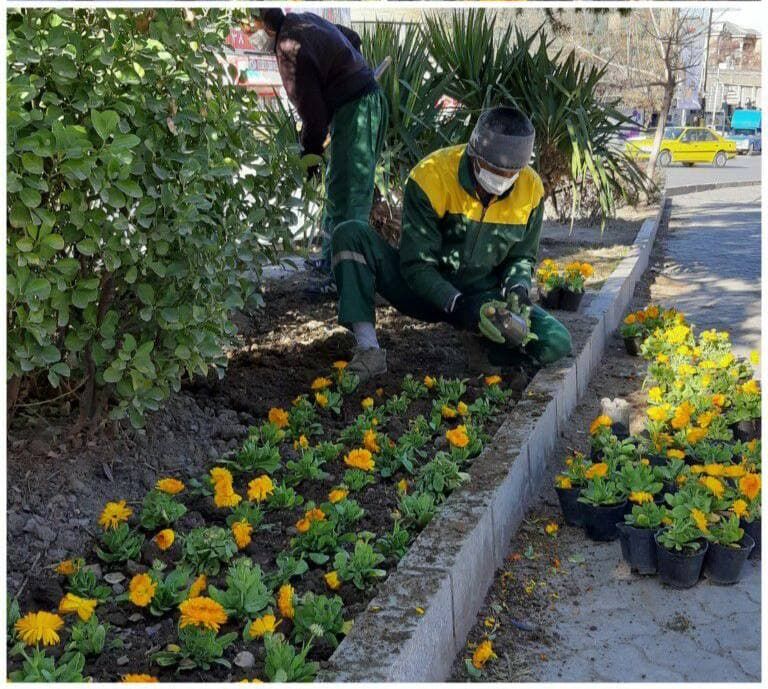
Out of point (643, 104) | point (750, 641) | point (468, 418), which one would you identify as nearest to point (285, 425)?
point (468, 418)

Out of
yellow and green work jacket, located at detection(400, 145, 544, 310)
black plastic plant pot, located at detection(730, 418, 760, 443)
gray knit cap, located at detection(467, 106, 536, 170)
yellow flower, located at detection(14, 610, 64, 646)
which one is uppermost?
gray knit cap, located at detection(467, 106, 536, 170)

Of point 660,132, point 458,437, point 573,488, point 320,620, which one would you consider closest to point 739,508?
point 573,488

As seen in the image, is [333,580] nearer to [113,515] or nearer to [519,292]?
[113,515]

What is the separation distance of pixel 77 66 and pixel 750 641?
2582 mm

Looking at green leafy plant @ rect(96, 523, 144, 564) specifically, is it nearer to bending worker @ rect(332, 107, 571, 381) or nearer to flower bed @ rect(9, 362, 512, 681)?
flower bed @ rect(9, 362, 512, 681)

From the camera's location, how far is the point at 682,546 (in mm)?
2871

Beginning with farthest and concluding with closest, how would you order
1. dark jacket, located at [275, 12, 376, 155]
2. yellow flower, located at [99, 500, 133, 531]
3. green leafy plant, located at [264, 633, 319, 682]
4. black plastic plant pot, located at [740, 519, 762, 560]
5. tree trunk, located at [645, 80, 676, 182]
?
tree trunk, located at [645, 80, 676, 182], dark jacket, located at [275, 12, 376, 155], black plastic plant pot, located at [740, 519, 762, 560], yellow flower, located at [99, 500, 133, 531], green leafy plant, located at [264, 633, 319, 682]

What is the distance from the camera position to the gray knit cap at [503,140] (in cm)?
402

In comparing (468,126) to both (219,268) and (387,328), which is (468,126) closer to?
(387,328)

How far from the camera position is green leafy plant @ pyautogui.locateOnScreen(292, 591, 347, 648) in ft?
7.28

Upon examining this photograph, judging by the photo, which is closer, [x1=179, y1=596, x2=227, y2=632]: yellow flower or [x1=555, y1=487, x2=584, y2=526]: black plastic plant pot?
[x1=179, y1=596, x2=227, y2=632]: yellow flower

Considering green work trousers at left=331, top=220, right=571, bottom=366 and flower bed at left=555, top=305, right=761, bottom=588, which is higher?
green work trousers at left=331, top=220, right=571, bottom=366

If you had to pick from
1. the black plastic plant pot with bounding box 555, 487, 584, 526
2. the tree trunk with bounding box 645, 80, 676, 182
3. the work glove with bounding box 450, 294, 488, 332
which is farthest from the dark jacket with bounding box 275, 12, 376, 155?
the tree trunk with bounding box 645, 80, 676, 182

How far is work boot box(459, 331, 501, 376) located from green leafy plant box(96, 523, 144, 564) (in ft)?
7.04
